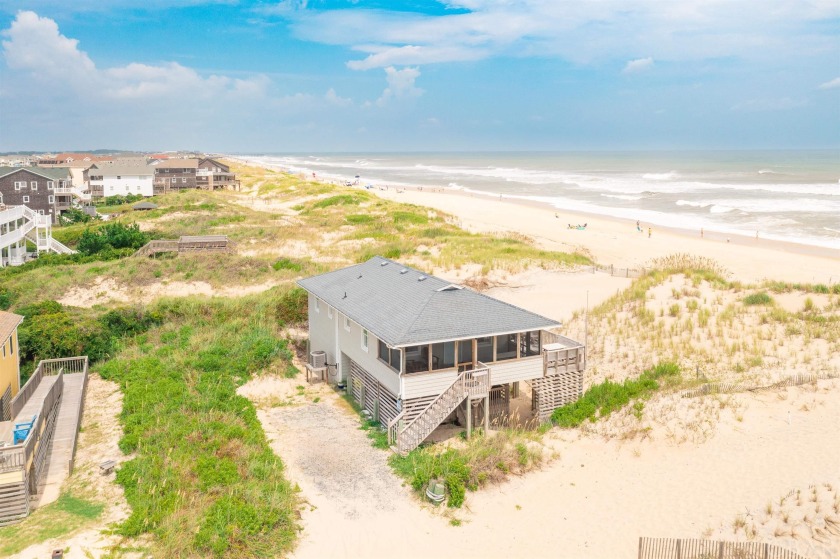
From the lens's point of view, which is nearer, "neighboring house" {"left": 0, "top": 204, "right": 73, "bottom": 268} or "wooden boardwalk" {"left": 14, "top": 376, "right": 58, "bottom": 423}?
"wooden boardwalk" {"left": 14, "top": 376, "right": 58, "bottom": 423}

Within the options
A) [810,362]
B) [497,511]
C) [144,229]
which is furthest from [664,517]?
[144,229]

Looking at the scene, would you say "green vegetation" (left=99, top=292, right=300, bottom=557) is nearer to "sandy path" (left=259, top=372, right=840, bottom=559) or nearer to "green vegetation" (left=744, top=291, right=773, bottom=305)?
"sandy path" (left=259, top=372, right=840, bottom=559)

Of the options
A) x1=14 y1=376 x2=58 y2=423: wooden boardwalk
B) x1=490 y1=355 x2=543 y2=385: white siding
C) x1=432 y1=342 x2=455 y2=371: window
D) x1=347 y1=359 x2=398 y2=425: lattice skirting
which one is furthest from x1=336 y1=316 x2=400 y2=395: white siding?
x1=14 y1=376 x2=58 y2=423: wooden boardwalk

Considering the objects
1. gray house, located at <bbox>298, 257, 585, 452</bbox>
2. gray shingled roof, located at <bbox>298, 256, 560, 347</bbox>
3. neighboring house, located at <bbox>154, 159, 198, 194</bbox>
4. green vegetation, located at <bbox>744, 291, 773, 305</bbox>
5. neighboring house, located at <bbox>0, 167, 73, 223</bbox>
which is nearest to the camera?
gray house, located at <bbox>298, 257, 585, 452</bbox>

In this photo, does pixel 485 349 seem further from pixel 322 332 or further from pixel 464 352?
pixel 322 332

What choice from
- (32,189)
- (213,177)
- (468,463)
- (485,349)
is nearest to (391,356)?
(485,349)

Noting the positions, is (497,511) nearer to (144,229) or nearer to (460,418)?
(460,418)
